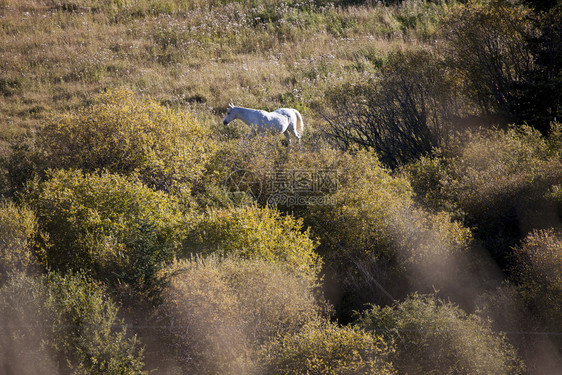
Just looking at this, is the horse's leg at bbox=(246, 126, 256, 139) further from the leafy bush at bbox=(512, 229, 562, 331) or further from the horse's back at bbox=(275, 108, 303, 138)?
the leafy bush at bbox=(512, 229, 562, 331)

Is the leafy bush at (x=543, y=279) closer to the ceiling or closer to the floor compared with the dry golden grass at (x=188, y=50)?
closer to the floor

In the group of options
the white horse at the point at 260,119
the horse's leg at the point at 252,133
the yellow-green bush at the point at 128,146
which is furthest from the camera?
the white horse at the point at 260,119

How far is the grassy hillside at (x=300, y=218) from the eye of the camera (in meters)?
12.0

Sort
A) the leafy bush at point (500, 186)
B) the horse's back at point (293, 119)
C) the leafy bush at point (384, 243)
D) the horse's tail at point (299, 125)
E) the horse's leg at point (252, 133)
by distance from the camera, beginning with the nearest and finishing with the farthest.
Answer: the leafy bush at point (384, 243) < the leafy bush at point (500, 186) < the horse's leg at point (252, 133) < the horse's back at point (293, 119) < the horse's tail at point (299, 125)

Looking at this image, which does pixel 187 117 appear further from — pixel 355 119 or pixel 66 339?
pixel 66 339

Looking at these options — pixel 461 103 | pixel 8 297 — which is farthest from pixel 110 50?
pixel 8 297

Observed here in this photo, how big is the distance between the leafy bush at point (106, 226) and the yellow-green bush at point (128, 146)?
68.4 inches

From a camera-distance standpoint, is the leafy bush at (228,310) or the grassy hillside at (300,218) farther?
the grassy hillside at (300,218)

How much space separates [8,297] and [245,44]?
27833 millimetres

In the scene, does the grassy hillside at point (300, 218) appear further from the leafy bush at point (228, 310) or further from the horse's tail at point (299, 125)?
the horse's tail at point (299, 125)

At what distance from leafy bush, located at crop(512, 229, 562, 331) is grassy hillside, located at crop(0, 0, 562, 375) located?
64 millimetres

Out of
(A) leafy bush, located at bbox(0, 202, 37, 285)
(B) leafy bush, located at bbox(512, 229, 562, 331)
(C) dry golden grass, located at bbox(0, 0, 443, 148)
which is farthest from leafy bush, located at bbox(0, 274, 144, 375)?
(C) dry golden grass, located at bbox(0, 0, 443, 148)

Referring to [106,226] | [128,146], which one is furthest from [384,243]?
[128,146]

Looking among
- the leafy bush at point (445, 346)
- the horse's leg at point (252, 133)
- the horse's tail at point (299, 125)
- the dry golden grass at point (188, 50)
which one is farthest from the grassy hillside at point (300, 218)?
the horse's leg at point (252, 133)
